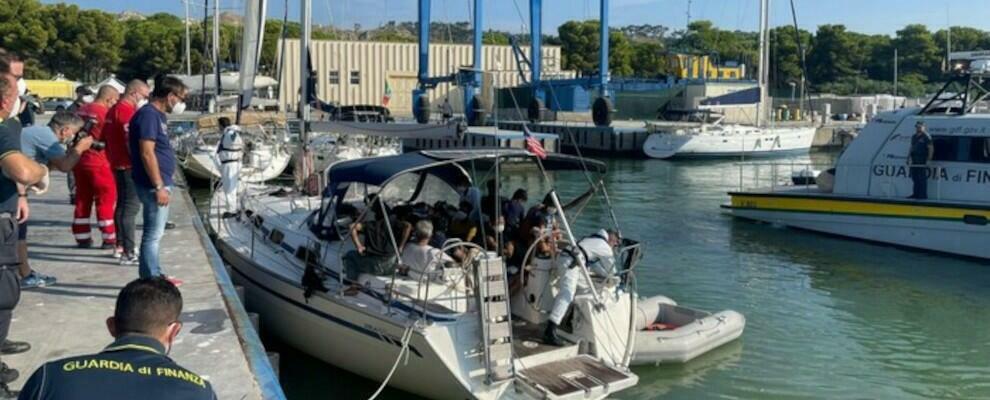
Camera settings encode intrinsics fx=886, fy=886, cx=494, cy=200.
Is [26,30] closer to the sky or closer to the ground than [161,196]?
closer to the sky

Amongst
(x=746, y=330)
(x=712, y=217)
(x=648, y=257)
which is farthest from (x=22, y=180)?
(x=712, y=217)

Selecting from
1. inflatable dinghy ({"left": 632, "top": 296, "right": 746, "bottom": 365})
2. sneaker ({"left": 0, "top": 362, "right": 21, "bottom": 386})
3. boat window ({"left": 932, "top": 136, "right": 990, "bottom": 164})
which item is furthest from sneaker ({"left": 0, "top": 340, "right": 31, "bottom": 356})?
boat window ({"left": 932, "top": 136, "right": 990, "bottom": 164})

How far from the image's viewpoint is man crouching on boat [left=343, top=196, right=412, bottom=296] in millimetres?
9164

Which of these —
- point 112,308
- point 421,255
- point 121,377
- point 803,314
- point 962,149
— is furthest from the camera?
point 962,149

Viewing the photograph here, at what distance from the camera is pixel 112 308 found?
7531 mm

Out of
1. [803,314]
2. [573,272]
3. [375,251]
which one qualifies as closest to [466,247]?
[375,251]

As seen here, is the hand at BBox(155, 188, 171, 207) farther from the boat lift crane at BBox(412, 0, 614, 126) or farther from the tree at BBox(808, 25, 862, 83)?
the tree at BBox(808, 25, 862, 83)

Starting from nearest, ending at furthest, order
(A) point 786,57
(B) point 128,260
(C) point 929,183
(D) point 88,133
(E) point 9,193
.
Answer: (E) point 9,193 < (D) point 88,133 < (B) point 128,260 < (C) point 929,183 < (A) point 786,57

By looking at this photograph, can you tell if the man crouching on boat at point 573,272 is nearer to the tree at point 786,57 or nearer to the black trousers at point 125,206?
the black trousers at point 125,206

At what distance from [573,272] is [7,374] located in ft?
16.5

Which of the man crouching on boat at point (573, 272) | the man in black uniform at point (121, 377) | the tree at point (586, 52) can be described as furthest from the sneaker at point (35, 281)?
the tree at point (586, 52)

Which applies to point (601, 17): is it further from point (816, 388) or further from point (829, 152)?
point (816, 388)

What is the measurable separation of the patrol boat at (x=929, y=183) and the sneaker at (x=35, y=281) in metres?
15.9

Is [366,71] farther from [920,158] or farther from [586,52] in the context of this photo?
[920,158]
